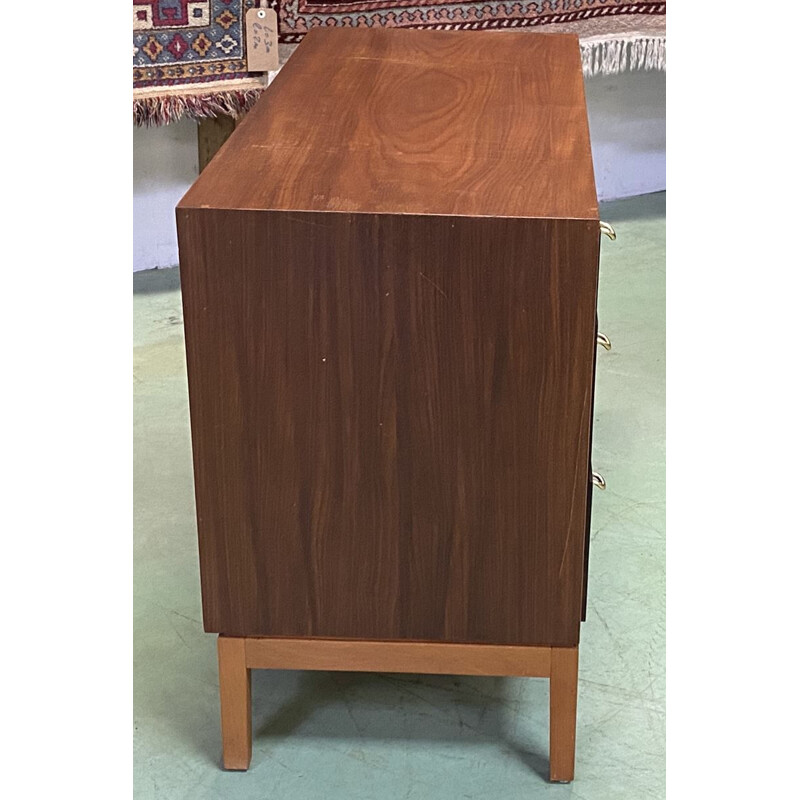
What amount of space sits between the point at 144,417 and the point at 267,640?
0.94 m

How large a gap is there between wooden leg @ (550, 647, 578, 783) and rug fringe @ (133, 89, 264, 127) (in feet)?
5.42

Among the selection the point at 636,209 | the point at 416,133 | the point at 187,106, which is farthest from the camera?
the point at 636,209

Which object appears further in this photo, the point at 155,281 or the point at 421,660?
the point at 155,281

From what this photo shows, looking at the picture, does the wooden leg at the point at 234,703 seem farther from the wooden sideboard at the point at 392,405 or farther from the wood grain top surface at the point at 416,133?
the wood grain top surface at the point at 416,133

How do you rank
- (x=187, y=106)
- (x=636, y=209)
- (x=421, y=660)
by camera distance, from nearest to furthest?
1. (x=421, y=660)
2. (x=187, y=106)
3. (x=636, y=209)

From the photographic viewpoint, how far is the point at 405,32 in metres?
2.06

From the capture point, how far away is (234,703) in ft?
4.35

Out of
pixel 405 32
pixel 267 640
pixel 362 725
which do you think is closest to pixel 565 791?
pixel 362 725

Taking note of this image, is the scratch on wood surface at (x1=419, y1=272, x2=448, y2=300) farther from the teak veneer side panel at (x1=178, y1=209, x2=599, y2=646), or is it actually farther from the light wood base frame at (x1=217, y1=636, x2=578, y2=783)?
the light wood base frame at (x1=217, y1=636, x2=578, y2=783)

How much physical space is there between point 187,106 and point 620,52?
1.03 m

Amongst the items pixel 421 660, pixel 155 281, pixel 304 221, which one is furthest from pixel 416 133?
pixel 155 281

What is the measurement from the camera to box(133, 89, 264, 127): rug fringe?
8.27 feet

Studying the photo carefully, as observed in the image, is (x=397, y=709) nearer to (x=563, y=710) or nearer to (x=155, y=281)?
(x=563, y=710)

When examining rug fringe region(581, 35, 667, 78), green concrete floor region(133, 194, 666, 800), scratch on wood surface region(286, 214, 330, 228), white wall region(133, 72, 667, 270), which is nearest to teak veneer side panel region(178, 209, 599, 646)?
scratch on wood surface region(286, 214, 330, 228)
